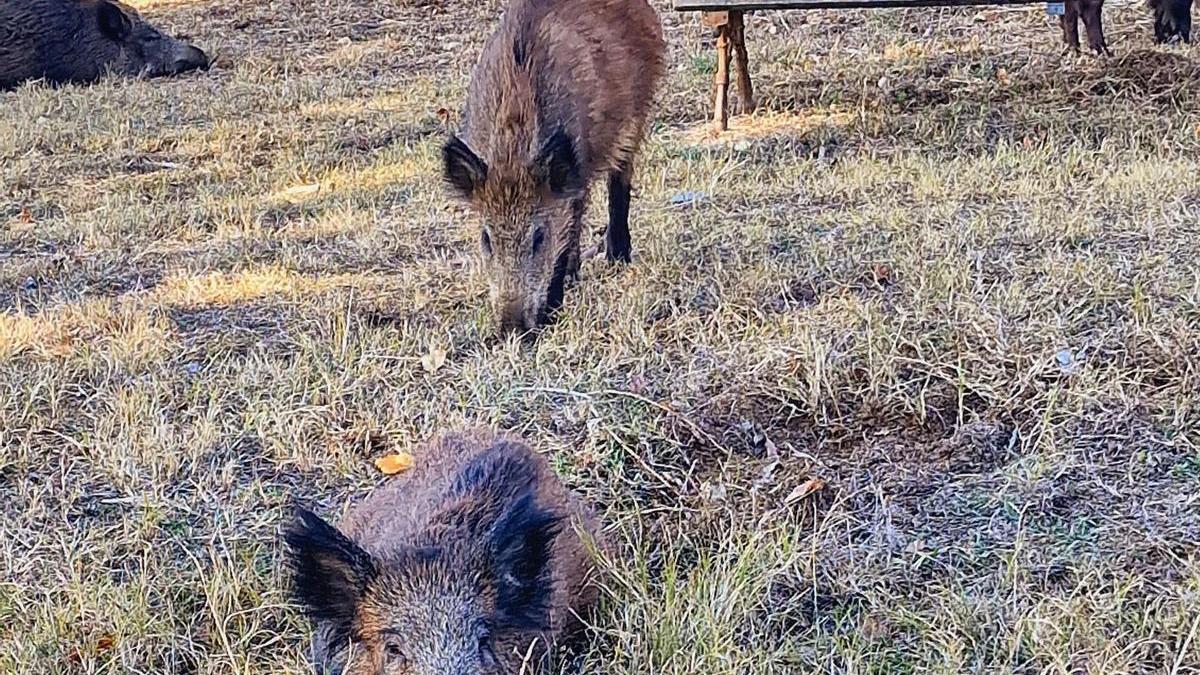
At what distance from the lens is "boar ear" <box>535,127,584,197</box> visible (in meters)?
5.00

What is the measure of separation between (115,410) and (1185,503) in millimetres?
2875

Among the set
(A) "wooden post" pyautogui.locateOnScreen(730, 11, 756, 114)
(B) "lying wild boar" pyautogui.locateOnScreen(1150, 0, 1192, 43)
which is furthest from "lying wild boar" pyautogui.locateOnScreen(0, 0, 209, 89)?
(B) "lying wild boar" pyautogui.locateOnScreen(1150, 0, 1192, 43)

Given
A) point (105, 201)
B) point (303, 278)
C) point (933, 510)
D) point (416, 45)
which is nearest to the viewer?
point (933, 510)

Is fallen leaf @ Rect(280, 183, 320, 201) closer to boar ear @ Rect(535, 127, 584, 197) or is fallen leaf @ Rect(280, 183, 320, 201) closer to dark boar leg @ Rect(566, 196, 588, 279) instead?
dark boar leg @ Rect(566, 196, 588, 279)

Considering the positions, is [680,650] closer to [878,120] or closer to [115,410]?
[115,410]

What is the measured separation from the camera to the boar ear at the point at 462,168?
16.0 feet

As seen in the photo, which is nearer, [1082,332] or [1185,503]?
[1185,503]

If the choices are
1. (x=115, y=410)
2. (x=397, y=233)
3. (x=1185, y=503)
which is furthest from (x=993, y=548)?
(x=397, y=233)

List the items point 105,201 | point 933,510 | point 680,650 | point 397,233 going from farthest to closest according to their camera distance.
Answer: point 105,201
point 397,233
point 933,510
point 680,650

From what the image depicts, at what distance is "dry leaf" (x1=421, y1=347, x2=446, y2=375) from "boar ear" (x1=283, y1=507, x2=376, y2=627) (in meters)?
1.67

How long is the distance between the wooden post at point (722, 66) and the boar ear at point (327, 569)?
561 centimetres

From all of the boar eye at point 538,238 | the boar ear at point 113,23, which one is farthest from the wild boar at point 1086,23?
the boar ear at point 113,23

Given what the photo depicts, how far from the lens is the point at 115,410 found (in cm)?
415

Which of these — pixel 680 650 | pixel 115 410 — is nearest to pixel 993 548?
pixel 680 650
